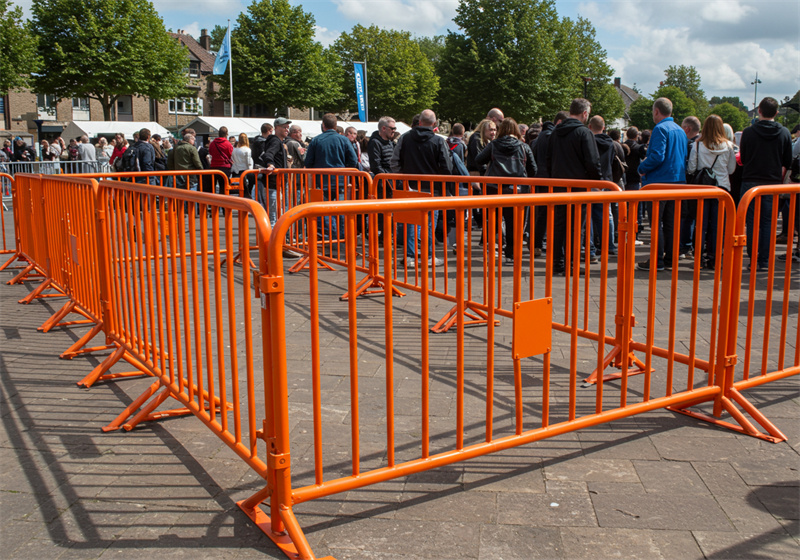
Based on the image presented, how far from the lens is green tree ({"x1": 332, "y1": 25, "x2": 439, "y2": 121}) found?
69.6 meters

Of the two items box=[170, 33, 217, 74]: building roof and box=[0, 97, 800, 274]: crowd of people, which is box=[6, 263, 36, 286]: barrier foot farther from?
box=[170, 33, 217, 74]: building roof

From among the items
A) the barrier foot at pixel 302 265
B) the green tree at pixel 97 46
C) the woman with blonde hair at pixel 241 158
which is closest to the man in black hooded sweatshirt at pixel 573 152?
the barrier foot at pixel 302 265

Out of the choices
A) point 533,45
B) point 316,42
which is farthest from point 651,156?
point 316,42

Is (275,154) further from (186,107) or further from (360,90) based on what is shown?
(186,107)

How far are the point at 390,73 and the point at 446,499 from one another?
6991 cm

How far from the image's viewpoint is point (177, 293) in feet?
13.4

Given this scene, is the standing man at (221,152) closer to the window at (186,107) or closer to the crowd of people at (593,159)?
the crowd of people at (593,159)

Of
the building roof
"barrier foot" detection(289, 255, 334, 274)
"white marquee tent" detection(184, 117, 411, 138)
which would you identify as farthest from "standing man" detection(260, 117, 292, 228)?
the building roof

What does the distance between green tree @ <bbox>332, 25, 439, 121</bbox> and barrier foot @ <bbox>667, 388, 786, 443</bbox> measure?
67.0 meters

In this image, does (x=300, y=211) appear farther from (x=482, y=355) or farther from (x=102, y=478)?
(x=482, y=355)

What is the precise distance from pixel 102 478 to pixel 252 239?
32.1 ft

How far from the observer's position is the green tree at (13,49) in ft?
132

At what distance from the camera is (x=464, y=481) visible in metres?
3.61

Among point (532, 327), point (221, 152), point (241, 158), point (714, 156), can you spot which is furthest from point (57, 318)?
point (241, 158)
